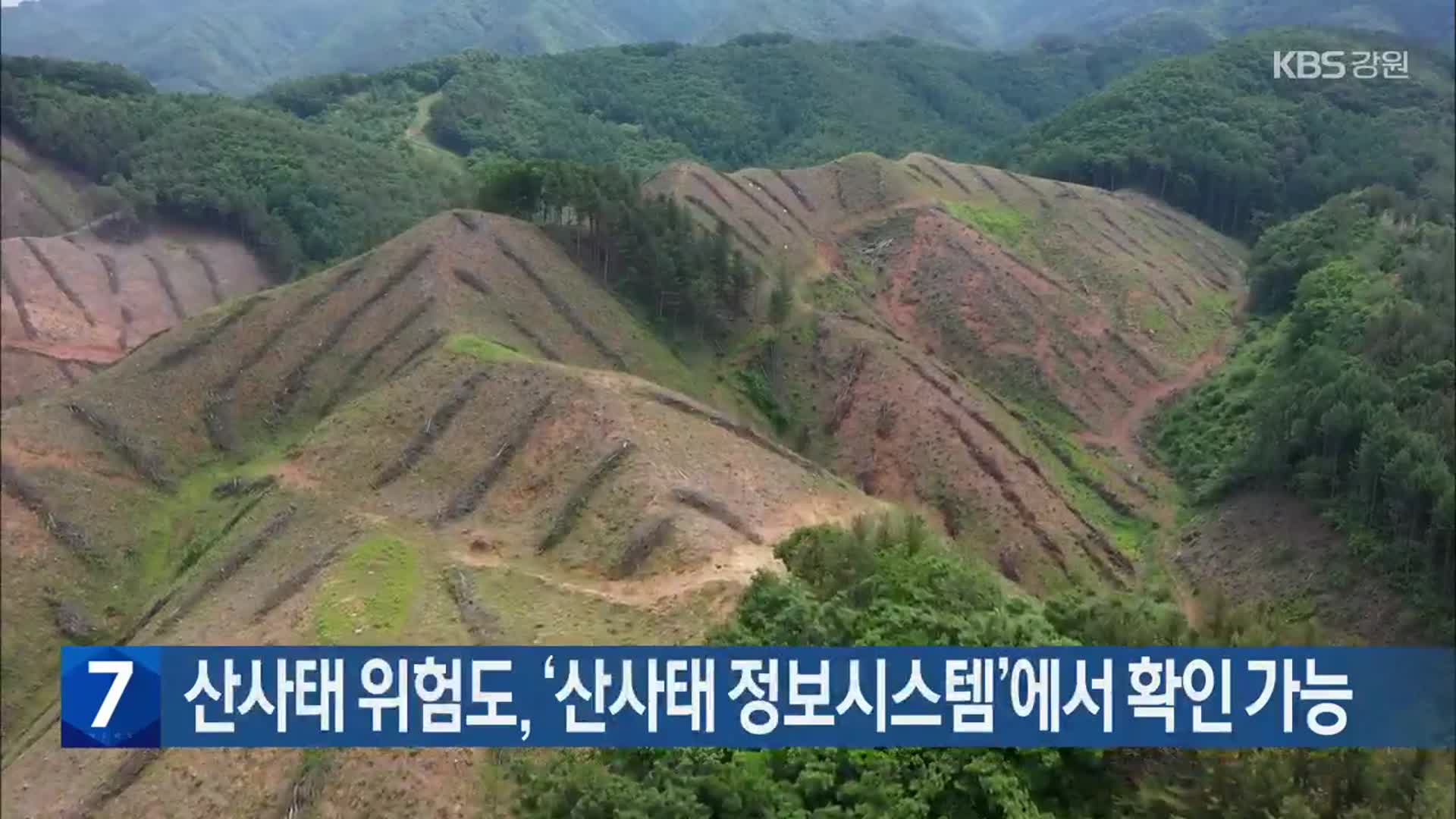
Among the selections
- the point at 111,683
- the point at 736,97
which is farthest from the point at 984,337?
the point at 736,97

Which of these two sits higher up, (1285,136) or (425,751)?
(1285,136)

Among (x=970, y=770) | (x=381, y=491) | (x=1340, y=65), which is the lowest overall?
(x=970, y=770)

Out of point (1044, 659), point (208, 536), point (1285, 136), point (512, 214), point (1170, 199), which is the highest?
point (1285, 136)

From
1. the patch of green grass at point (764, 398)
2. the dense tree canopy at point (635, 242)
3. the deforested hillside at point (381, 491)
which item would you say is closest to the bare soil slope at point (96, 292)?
the deforested hillside at point (381, 491)

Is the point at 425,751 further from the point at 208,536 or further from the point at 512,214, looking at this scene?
the point at 512,214

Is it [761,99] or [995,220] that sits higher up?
[761,99]

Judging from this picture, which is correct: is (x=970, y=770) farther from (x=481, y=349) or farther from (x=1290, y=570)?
(x=1290, y=570)

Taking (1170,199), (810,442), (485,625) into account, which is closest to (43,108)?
(810,442)
